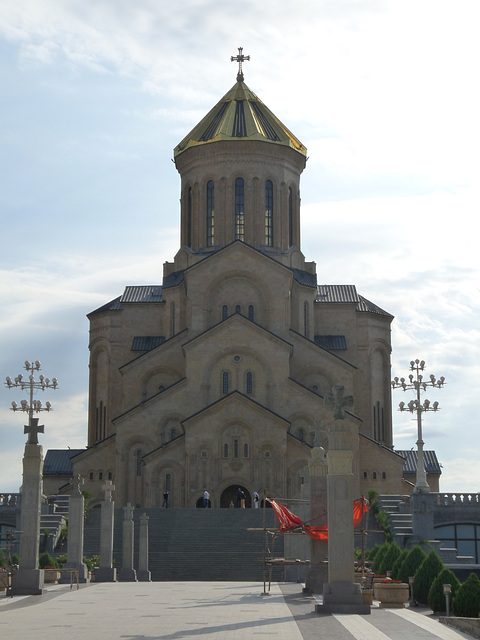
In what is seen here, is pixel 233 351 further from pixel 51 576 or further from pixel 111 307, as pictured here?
pixel 51 576

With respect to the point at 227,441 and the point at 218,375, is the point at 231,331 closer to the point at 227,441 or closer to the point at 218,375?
the point at 218,375

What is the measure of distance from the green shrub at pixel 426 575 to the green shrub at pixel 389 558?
4.60 meters

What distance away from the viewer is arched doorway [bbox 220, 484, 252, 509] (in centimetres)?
4891

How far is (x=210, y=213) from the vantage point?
57531 millimetres

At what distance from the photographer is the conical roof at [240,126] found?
57.5m

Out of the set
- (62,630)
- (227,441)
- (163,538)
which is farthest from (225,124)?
(62,630)

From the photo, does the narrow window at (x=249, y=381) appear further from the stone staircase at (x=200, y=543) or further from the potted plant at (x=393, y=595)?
the potted plant at (x=393, y=595)

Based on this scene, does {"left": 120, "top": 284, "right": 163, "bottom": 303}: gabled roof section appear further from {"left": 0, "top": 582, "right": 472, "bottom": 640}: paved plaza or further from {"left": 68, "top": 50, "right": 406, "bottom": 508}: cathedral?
{"left": 0, "top": 582, "right": 472, "bottom": 640}: paved plaza

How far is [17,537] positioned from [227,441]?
36.5 ft

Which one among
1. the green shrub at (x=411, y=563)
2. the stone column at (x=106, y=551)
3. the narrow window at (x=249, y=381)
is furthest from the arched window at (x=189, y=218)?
the green shrub at (x=411, y=563)

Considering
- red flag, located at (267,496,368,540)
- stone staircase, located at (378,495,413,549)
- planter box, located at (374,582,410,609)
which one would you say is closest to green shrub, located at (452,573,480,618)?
planter box, located at (374,582,410,609)

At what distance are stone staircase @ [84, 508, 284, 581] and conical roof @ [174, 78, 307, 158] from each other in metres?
22.3

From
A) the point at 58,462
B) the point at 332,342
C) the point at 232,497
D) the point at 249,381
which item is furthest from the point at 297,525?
the point at 58,462

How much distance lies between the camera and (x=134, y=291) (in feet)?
197
